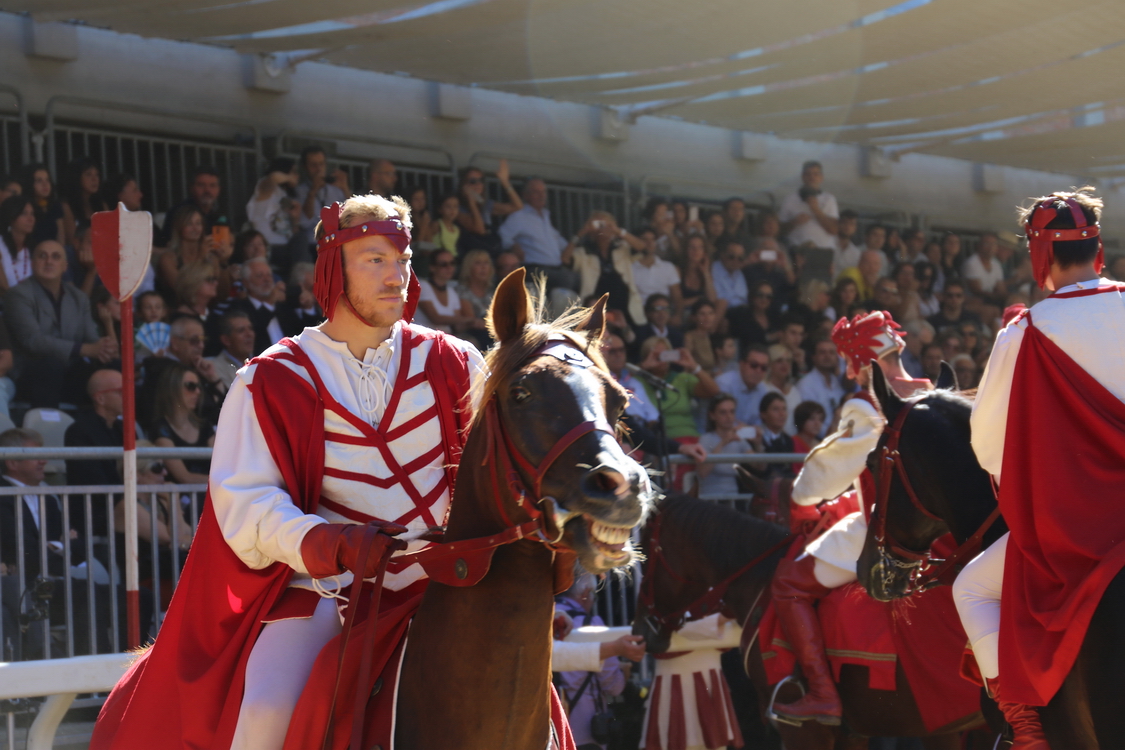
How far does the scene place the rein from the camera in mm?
6043

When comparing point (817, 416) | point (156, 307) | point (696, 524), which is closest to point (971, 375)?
point (817, 416)

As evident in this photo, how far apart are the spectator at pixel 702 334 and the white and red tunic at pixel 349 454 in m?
6.41

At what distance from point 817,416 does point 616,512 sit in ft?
22.1

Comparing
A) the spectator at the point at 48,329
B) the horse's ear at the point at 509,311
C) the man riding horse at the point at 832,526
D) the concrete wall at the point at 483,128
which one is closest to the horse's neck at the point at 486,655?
the horse's ear at the point at 509,311

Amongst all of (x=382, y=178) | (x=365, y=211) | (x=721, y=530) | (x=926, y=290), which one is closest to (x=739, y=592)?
(x=721, y=530)

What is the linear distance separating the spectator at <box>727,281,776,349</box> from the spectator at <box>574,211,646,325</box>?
2.98 ft

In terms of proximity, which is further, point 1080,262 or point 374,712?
point 1080,262

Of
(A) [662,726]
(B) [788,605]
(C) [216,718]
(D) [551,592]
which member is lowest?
(A) [662,726]

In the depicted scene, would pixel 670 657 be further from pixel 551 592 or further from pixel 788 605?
pixel 551 592

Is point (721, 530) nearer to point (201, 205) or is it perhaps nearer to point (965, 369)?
point (201, 205)

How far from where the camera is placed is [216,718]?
8.77ft

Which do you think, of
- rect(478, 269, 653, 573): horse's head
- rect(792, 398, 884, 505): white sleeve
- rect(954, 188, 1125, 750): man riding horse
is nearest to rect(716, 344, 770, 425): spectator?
rect(792, 398, 884, 505): white sleeve

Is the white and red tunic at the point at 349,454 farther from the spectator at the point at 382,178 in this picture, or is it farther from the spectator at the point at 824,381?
the spectator at the point at 824,381

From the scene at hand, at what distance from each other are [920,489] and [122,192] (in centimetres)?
556
